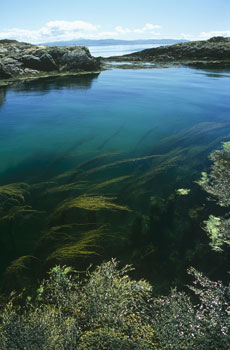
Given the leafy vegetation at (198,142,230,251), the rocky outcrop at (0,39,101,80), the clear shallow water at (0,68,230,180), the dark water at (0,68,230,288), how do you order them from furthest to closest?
the rocky outcrop at (0,39,101,80) < the clear shallow water at (0,68,230,180) < the leafy vegetation at (198,142,230,251) < the dark water at (0,68,230,288)

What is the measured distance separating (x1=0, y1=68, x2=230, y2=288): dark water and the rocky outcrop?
15.7m

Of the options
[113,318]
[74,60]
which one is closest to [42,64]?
[74,60]

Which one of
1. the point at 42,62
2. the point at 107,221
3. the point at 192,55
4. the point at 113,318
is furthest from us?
the point at 192,55

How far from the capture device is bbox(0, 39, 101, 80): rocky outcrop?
26.7 meters

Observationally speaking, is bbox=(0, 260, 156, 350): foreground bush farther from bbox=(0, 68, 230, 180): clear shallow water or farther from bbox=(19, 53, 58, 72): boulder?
bbox=(19, 53, 58, 72): boulder

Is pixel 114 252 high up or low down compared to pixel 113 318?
down

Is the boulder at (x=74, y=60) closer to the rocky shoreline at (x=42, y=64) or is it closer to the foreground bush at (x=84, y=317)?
the rocky shoreline at (x=42, y=64)

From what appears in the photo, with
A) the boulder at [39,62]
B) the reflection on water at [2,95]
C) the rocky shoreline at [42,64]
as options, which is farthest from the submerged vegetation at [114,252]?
the boulder at [39,62]

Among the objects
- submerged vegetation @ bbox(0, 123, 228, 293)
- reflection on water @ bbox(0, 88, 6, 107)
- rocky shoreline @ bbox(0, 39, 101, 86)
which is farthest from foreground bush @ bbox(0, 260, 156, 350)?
rocky shoreline @ bbox(0, 39, 101, 86)

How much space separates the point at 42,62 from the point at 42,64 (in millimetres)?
267

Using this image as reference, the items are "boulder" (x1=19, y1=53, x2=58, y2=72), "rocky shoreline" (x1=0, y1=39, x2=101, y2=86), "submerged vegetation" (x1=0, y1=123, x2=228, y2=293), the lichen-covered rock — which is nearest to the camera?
"submerged vegetation" (x1=0, y1=123, x2=228, y2=293)

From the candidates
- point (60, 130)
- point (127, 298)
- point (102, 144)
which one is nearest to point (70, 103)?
point (60, 130)

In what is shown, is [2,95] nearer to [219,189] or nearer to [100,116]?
[100,116]

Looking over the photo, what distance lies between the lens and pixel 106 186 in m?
6.49
